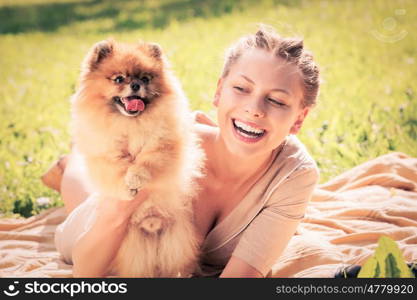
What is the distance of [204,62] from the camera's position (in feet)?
18.9

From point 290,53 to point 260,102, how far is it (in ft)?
0.86

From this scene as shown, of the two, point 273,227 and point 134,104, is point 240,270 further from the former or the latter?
point 134,104

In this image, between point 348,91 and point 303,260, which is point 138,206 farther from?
point 348,91

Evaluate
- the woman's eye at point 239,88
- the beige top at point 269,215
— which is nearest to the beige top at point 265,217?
the beige top at point 269,215

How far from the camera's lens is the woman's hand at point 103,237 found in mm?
2034

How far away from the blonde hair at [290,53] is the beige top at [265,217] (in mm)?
289

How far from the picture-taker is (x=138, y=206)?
6.79 ft

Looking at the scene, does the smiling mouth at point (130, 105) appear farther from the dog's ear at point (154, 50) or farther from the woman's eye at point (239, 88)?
the woman's eye at point (239, 88)

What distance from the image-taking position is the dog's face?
1.95 meters

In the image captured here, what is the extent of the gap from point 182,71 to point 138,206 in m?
3.56

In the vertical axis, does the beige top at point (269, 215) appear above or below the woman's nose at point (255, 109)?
below

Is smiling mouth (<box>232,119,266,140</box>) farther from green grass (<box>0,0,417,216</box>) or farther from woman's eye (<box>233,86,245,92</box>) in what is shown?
green grass (<box>0,0,417,216</box>)

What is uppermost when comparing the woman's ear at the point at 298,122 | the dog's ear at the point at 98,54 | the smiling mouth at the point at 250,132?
the dog's ear at the point at 98,54

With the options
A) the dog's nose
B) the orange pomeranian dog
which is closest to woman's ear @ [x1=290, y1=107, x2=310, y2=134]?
the orange pomeranian dog
